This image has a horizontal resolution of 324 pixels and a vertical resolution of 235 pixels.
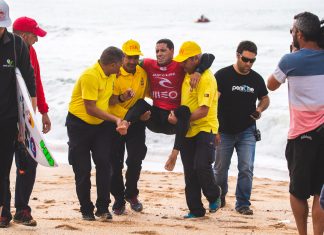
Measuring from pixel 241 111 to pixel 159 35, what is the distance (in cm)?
3083

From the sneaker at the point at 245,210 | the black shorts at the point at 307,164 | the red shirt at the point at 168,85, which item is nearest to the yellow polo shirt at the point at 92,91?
the red shirt at the point at 168,85

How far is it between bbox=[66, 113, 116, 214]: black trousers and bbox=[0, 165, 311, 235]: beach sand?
0.30 metres

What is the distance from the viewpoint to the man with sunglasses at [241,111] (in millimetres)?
7793

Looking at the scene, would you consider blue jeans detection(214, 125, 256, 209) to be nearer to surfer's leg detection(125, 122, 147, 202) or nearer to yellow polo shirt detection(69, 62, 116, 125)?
surfer's leg detection(125, 122, 147, 202)

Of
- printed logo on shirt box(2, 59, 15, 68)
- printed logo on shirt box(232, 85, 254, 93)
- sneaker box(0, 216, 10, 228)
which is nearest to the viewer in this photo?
printed logo on shirt box(2, 59, 15, 68)

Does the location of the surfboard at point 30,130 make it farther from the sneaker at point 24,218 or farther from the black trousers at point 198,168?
the black trousers at point 198,168

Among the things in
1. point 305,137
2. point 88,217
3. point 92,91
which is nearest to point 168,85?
point 92,91

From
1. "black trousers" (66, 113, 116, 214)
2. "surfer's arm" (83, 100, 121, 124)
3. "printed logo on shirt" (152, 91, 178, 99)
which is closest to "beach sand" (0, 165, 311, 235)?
"black trousers" (66, 113, 116, 214)

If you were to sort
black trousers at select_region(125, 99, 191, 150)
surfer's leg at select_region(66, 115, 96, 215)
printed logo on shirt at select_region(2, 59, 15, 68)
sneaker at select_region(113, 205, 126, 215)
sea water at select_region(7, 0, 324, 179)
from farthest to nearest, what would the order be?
1. sea water at select_region(7, 0, 324, 179)
2. sneaker at select_region(113, 205, 126, 215)
3. black trousers at select_region(125, 99, 191, 150)
4. surfer's leg at select_region(66, 115, 96, 215)
5. printed logo on shirt at select_region(2, 59, 15, 68)

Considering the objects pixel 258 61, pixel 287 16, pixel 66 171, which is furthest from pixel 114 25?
pixel 66 171

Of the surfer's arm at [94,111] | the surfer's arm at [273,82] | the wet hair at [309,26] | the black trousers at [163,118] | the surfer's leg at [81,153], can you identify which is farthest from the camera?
the black trousers at [163,118]

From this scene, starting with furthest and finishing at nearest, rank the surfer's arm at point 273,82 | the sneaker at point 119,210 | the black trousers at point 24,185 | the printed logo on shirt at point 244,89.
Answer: the printed logo on shirt at point 244,89, the sneaker at point 119,210, the black trousers at point 24,185, the surfer's arm at point 273,82

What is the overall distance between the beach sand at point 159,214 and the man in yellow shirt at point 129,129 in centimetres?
19

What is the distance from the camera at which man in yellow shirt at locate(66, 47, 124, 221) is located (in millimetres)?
6668
